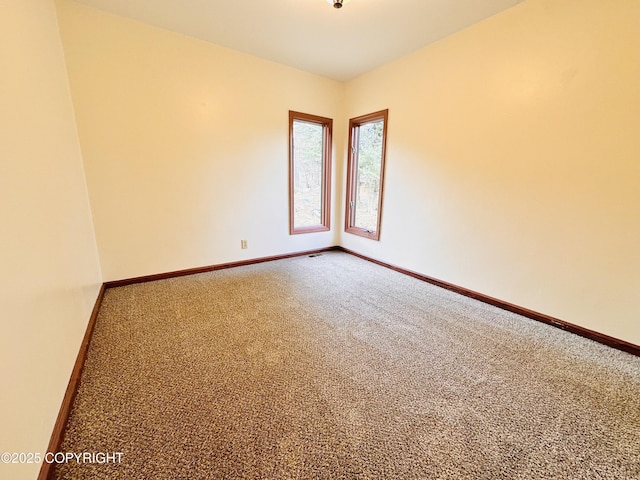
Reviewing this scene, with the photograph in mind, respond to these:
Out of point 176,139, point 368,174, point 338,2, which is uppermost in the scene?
point 338,2

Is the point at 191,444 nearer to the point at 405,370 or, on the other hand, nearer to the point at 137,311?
the point at 405,370

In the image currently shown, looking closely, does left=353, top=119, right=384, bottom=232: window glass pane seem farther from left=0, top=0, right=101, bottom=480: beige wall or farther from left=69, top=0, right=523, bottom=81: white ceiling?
left=0, top=0, right=101, bottom=480: beige wall

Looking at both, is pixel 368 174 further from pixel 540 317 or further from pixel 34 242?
pixel 34 242

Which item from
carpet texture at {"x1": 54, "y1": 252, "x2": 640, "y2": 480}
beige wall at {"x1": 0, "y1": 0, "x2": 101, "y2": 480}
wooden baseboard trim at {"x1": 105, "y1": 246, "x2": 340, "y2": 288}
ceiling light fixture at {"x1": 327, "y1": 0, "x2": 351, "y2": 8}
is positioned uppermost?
ceiling light fixture at {"x1": 327, "y1": 0, "x2": 351, "y2": 8}

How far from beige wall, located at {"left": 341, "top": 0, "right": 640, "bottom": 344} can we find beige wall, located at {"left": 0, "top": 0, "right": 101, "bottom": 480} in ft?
9.81

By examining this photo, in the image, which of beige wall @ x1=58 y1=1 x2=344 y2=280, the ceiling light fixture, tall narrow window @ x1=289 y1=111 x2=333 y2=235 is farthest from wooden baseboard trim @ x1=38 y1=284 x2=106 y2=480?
the ceiling light fixture

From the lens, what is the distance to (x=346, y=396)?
1.33 metres

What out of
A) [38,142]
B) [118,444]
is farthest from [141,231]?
[118,444]

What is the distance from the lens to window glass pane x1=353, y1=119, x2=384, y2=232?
11.3ft

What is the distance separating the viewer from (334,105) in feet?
12.2

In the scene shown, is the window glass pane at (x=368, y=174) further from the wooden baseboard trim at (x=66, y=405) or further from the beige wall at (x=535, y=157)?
the wooden baseboard trim at (x=66, y=405)

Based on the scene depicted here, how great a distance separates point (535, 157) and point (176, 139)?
10.7ft

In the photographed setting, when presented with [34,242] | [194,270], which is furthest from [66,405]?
[194,270]

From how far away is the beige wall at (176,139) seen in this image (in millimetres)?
2293
